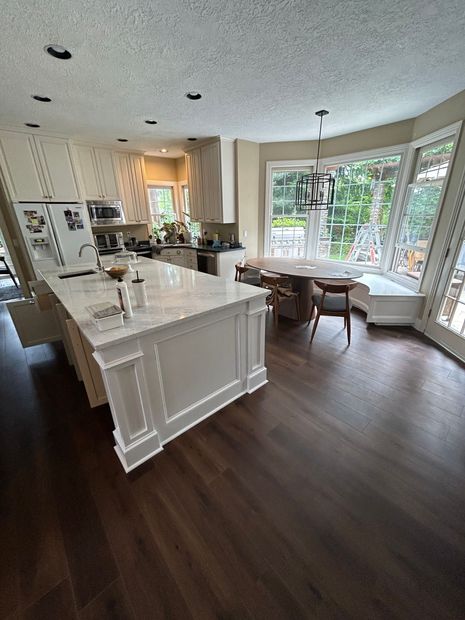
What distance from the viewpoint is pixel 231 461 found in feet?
5.27

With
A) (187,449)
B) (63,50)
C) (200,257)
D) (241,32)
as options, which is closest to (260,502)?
(187,449)

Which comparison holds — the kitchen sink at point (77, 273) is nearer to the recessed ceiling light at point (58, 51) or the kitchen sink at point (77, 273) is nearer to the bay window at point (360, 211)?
the recessed ceiling light at point (58, 51)

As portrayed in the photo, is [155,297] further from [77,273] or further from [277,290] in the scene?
[277,290]

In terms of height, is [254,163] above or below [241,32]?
below

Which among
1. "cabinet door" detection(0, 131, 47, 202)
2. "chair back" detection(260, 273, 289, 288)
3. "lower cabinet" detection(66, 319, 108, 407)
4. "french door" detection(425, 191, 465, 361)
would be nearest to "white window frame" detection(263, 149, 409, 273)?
"french door" detection(425, 191, 465, 361)

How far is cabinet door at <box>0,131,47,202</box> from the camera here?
3.51 m

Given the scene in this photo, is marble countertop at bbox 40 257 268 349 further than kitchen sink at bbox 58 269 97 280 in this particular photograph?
No

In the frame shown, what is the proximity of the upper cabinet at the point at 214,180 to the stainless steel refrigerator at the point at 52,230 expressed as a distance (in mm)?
1996

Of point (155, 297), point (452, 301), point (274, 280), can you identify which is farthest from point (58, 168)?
point (452, 301)

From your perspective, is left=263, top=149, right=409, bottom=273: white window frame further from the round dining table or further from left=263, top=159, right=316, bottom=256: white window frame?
the round dining table

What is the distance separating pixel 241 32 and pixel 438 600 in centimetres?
318

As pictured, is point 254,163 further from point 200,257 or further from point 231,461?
point 231,461

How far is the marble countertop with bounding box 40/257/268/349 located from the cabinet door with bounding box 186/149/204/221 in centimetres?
257

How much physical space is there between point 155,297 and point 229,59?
76.4 inches
